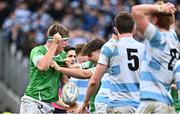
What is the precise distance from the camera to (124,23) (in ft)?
35.1

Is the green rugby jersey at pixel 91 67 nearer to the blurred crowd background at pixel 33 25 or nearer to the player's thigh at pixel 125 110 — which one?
the player's thigh at pixel 125 110

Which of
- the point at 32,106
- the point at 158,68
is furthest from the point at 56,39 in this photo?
the point at 158,68

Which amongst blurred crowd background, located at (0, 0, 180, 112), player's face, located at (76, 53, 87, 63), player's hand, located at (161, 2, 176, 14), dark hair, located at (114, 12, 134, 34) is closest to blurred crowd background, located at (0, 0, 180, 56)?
blurred crowd background, located at (0, 0, 180, 112)

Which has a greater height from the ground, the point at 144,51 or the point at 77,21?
the point at 144,51

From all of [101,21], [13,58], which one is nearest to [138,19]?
[13,58]

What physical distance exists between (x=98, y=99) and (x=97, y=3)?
1482 centimetres

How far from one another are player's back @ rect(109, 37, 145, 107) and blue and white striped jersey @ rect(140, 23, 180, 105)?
91 cm

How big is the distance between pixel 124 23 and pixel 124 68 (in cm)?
59

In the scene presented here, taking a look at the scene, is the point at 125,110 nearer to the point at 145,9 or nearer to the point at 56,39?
the point at 56,39

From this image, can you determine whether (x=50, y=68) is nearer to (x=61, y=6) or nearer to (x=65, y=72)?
(x=65, y=72)

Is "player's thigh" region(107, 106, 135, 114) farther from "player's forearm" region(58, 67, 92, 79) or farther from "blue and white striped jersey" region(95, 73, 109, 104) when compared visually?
"player's forearm" region(58, 67, 92, 79)

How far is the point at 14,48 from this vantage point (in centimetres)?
2380

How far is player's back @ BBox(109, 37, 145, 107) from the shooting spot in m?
10.7

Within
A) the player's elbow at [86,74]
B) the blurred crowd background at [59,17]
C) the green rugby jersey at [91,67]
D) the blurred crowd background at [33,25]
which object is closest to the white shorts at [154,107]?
the player's elbow at [86,74]
